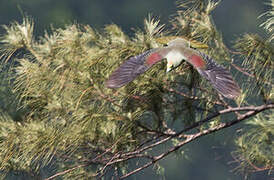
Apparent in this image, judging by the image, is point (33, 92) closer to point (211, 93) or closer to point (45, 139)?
point (45, 139)

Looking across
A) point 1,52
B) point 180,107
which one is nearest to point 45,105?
point 1,52

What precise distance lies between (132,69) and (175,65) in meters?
0.07

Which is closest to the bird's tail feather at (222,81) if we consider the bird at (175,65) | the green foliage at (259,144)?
the bird at (175,65)

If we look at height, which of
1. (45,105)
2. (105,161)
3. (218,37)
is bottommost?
(105,161)

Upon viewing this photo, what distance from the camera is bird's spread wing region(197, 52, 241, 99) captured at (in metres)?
0.82

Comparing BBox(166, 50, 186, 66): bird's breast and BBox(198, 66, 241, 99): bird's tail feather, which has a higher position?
BBox(166, 50, 186, 66): bird's breast

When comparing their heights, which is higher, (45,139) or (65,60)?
(65,60)

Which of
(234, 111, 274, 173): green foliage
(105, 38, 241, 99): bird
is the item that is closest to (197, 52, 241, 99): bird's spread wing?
(105, 38, 241, 99): bird

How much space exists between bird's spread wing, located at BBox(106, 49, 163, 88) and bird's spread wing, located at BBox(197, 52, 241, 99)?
0.09 metres

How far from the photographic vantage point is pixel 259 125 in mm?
1048

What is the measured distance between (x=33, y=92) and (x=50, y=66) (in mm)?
65

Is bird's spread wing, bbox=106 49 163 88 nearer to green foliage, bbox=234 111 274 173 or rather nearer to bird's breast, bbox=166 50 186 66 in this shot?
bird's breast, bbox=166 50 186 66

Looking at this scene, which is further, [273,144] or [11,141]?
[273,144]

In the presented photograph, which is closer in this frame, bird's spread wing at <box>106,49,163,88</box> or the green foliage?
bird's spread wing at <box>106,49,163,88</box>
